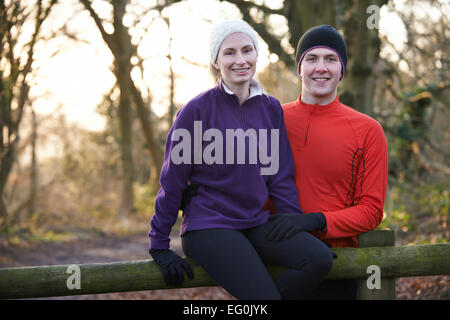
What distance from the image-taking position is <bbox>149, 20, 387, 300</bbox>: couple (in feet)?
7.79

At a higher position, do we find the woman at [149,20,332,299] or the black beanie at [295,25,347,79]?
the black beanie at [295,25,347,79]

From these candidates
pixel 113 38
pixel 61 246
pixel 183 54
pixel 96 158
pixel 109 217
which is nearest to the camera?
pixel 61 246

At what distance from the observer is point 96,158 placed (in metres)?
16.4

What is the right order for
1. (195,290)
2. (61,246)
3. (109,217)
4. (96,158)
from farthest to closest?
(96,158), (109,217), (61,246), (195,290)

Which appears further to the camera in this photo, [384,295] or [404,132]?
[404,132]

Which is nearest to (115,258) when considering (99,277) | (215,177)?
(99,277)

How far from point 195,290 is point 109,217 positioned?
23.7 feet

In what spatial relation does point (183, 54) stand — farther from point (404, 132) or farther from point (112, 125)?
point (404, 132)

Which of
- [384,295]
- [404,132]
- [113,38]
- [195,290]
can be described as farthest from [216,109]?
[113,38]

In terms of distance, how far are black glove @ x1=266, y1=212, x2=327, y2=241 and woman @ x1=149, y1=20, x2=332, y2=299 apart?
1cm

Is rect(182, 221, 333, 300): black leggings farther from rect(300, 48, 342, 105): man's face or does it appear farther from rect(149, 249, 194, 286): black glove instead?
rect(300, 48, 342, 105): man's face

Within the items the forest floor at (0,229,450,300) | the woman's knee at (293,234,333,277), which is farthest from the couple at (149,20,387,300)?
the forest floor at (0,229,450,300)

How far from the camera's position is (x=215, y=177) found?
2.49 metres

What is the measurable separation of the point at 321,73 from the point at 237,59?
54cm
